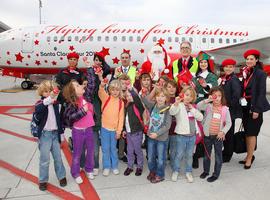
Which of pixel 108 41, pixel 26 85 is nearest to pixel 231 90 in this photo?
pixel 108 41

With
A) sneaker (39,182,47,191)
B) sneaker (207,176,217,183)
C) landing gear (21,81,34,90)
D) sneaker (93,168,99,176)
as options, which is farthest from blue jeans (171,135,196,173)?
landing gear (21,81,34,90)

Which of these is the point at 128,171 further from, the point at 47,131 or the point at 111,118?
the point at 47,131

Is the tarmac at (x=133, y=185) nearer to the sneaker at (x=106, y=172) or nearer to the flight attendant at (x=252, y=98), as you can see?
the sneaker at (x=106, y=172)

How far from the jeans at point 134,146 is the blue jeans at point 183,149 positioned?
492mm

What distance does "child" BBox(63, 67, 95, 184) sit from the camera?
3.34 metres

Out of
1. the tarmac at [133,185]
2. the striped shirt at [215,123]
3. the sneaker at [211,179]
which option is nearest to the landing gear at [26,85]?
the tarmac at [133,185]

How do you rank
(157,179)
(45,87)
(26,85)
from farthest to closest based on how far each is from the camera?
(26,85)
(157,179)
(45,87)

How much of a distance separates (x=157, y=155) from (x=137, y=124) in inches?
19.8

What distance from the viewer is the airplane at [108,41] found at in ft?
39.3

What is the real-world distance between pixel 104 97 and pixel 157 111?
789 millimetres

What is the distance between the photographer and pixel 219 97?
3471 mm

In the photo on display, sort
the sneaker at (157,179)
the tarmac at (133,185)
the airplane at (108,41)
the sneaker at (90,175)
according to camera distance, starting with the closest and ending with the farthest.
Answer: the tarmac at (133,185), the sneaker at (157,179), the sneaker at (90,175), the airplane at (108,41)

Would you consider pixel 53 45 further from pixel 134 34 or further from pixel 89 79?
pixel 89 79

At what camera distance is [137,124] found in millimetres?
3646
